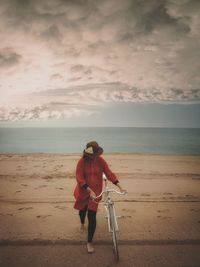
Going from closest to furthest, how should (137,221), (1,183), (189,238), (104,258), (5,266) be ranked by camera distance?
(5,266) < (104,258) < (189,238) < (137,221) < (1,183)

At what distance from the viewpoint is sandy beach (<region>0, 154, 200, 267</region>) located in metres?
4.63

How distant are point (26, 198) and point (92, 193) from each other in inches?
178

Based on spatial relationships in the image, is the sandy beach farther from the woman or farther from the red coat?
the red coat

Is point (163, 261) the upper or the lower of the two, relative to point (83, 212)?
lower

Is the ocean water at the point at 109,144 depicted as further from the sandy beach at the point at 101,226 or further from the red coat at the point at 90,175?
the red coat at the point at 90,175

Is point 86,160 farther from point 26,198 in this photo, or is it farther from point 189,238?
point 26,198

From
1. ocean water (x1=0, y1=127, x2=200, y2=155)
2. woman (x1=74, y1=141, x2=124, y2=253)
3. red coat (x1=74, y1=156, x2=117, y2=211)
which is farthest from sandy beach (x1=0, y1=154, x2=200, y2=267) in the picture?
ocean water (x1=0, y1=127, x2=200, y2=155)

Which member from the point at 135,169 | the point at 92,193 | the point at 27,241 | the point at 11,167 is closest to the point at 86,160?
the point at 92,193

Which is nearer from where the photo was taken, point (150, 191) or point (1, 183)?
point (150, 191)

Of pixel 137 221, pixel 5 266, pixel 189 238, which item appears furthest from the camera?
pixel 137 221

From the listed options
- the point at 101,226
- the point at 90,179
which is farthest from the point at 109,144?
the point at 90,179

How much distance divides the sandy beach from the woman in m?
0.62

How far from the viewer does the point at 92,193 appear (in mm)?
4676

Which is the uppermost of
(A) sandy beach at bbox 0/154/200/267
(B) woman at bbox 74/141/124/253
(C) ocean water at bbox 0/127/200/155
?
(B) woman at bbox 74/141/124/253
